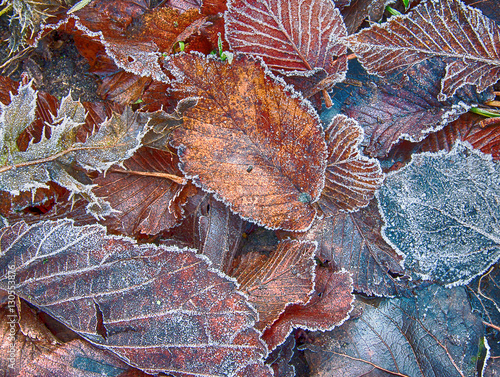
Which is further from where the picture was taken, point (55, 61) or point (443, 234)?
point (55, 61)

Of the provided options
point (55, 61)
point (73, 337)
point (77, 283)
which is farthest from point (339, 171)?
point (55, 61)

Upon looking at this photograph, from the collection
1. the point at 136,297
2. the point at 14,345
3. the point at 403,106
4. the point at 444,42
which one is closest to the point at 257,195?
the point at 136,297

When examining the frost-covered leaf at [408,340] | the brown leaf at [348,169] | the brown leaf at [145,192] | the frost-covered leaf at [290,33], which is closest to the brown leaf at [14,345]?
the brown leaf at [145,192]

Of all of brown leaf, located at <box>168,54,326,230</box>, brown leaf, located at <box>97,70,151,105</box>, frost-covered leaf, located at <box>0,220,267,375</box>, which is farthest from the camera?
brown leaf, located at <box>97,70,151,105</box>

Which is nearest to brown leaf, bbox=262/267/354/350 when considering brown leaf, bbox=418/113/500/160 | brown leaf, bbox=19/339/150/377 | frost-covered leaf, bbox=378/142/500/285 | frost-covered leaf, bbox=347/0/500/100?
frost-covered leaf, bbox=378/142/500/285

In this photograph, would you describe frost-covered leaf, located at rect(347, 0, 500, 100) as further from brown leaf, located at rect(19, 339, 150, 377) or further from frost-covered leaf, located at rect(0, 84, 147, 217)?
brown leaf, located at rect(19, 339, 150, 377)

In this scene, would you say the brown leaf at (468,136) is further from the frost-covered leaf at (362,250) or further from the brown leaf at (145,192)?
the brown leaf at (145,192)

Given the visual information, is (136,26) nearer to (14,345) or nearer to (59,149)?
(59,149)

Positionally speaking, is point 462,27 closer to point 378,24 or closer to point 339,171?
point 378,24
